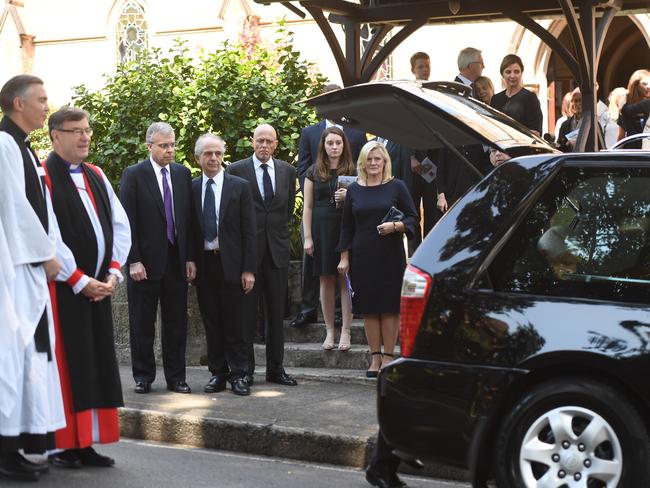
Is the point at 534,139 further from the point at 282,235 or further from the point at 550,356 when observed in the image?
the point at 282,235

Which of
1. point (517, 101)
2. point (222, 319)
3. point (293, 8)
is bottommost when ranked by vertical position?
point (222, 319)

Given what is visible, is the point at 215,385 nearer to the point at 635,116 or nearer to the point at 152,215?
the point at 152,215

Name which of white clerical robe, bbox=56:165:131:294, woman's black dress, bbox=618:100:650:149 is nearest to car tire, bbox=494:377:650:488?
white clerical robe, bbox=56:165:131:294

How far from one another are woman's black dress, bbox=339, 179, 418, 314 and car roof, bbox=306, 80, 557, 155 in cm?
221

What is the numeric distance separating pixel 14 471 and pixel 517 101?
5.60 metres

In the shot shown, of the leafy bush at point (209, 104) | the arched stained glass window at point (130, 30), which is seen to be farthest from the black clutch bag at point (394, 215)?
the arched stained glass window at point (130, 30)

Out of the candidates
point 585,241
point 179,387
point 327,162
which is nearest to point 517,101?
point 327,162

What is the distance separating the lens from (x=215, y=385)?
9.41 m

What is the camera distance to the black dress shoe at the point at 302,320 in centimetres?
1077

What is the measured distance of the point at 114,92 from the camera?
1321 centimetres

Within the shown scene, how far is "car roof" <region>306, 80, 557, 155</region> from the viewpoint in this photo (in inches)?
240

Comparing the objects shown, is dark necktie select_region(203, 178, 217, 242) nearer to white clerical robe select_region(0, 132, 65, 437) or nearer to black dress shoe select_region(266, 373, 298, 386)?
black dress shoe select_region(266, 373, 298, 386)

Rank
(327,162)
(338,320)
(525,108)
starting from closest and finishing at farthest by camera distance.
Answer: (327,162)
(525,108)
(338,320)

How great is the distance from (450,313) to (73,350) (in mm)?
2554
